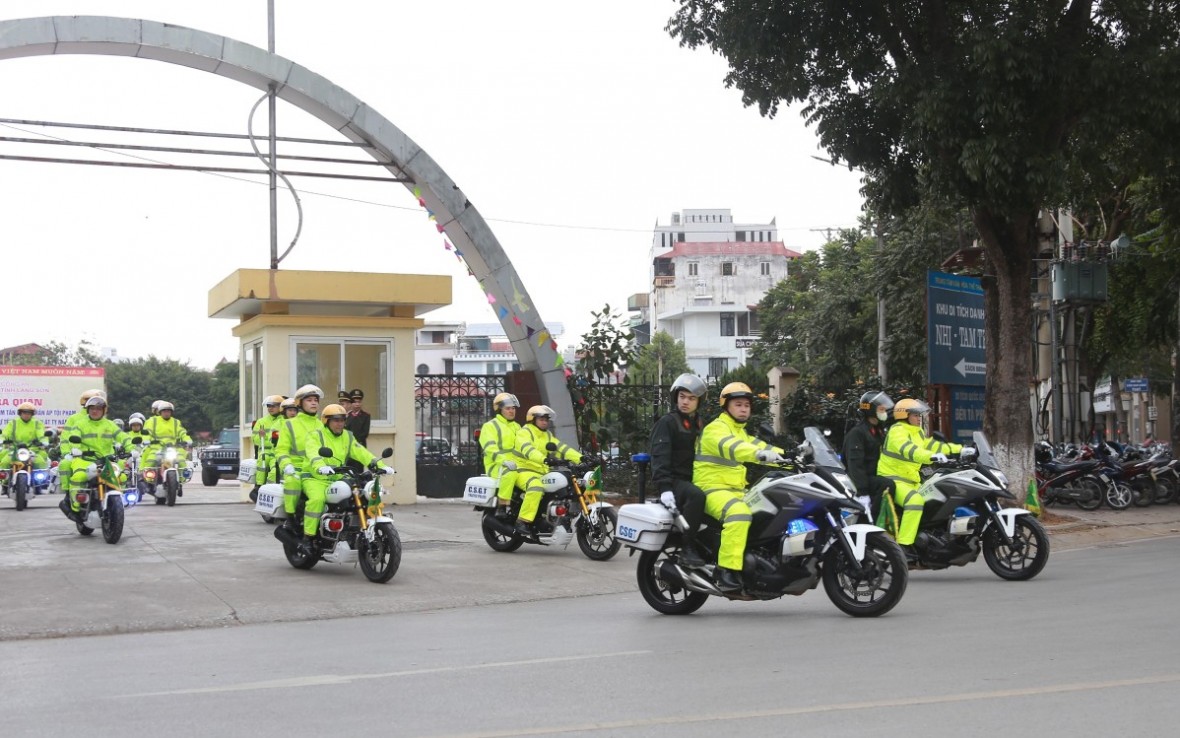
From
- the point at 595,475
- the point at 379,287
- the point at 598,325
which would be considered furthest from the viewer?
the point at 598,325

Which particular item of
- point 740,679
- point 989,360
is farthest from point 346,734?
point 989,360

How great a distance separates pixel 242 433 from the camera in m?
22.2

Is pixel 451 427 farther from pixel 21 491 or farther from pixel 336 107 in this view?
pixel 21 491

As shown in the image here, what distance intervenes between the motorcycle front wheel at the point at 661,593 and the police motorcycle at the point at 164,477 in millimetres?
13561

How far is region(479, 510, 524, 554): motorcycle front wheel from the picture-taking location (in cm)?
1520

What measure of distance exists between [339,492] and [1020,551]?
6181 millimetres

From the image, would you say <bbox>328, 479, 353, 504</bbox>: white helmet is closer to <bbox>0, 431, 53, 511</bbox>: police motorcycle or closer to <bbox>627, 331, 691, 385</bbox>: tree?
<bbox>0, 431, 53, 511</bbox>: police motorcycle

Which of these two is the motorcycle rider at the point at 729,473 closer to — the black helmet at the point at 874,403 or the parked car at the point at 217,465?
the black helmet at the point at 874,403

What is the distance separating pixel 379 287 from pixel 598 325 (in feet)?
13.2

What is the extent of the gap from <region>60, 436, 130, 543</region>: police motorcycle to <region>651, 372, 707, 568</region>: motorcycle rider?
746cm

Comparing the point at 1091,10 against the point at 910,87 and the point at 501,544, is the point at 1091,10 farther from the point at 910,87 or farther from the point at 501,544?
the point at 501,544

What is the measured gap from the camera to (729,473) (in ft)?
33.1

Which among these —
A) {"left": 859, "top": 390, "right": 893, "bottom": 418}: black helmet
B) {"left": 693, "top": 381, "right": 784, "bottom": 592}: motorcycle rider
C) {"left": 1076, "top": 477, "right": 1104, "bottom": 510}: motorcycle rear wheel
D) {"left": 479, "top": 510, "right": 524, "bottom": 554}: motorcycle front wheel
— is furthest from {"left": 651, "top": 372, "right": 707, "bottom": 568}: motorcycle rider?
{"left": 1076, "top": 477, "right": 1104, "bottom": 510}: motorcycle rear wheel

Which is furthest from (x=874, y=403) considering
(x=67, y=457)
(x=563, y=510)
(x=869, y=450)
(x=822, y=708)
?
(x=67, y=457)
